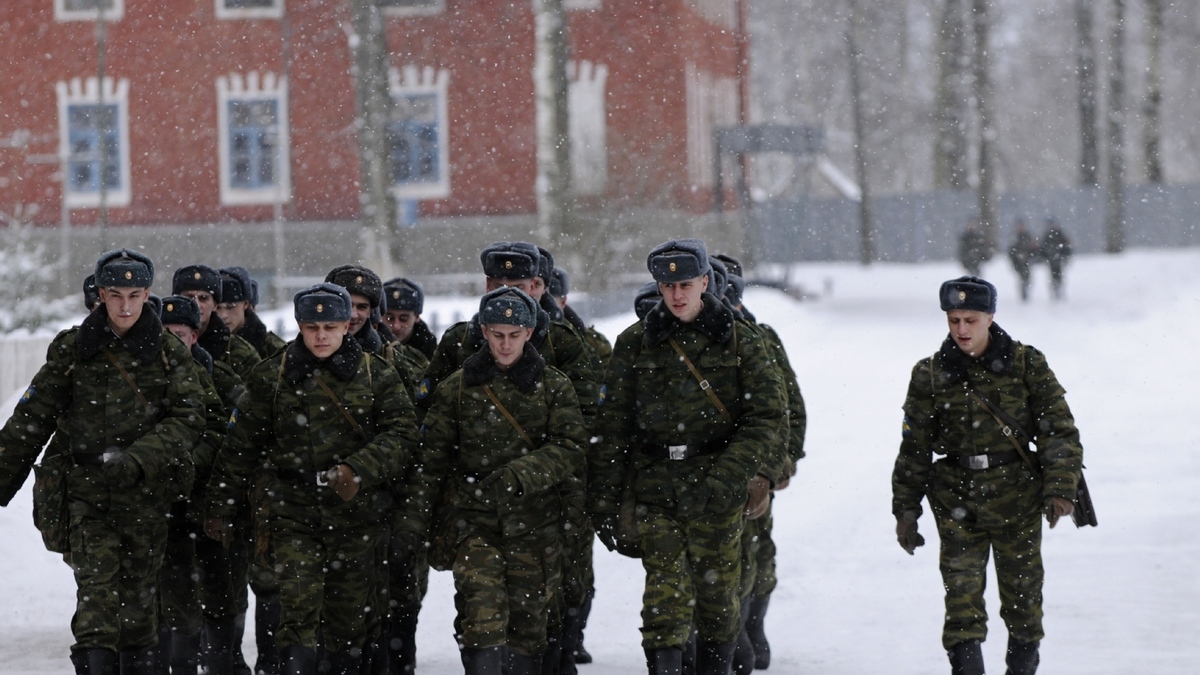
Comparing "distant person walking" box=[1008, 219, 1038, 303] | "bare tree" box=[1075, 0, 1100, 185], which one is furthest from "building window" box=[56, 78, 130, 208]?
"bare tree" box=[1075, 0, 1100, 185]

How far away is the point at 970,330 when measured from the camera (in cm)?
725

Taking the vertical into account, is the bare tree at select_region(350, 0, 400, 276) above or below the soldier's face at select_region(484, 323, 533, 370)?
above

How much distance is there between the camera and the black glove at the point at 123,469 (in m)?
6.77

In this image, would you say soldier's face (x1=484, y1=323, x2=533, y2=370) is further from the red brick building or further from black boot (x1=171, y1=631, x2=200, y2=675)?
the red brick building

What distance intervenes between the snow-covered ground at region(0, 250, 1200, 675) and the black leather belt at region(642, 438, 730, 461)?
6.01ft

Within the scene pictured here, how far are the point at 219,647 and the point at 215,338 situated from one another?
1524 millimetres

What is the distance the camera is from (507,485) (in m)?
6.77

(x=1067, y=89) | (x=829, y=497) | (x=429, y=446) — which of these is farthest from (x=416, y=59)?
(x=1067, y=89)

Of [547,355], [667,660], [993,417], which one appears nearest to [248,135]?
[547,355]

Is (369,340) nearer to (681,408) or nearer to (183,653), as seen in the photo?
(681,408)

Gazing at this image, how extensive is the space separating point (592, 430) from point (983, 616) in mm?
1901

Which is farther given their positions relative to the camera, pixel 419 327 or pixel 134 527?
pixel 419 327

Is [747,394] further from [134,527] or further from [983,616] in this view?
[134,527]

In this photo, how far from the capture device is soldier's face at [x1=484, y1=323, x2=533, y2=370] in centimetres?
691
